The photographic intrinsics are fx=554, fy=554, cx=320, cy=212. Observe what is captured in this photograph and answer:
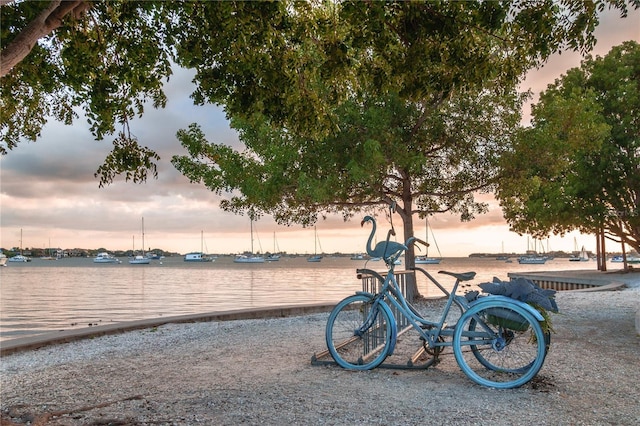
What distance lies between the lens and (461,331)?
5.90 metres

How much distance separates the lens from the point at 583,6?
6.59 meters

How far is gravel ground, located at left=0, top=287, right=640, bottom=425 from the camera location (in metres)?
4.71

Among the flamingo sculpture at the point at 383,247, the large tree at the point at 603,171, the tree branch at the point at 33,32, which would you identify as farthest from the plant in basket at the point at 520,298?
the large tree at the point at 603,171

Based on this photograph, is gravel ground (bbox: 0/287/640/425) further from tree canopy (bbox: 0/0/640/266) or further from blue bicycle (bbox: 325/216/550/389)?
tree canopy (bbox: 0/0/640/266)

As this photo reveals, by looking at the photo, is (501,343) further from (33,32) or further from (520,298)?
(33,32)

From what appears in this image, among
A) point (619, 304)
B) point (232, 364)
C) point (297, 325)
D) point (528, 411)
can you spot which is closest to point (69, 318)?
point (297, 325)

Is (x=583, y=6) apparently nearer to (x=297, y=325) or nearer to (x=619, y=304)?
(x=297, y=325)

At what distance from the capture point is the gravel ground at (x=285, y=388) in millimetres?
4707

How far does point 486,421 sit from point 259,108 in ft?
15.2

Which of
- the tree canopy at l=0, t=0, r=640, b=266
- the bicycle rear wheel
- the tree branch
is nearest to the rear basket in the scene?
the bicycle rear wheel

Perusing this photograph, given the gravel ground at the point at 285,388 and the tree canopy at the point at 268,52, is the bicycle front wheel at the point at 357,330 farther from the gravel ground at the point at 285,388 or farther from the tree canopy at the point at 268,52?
the tree canopy at the point at 268,52

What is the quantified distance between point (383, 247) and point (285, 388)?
6.69 feet

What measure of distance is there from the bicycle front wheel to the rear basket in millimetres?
1074

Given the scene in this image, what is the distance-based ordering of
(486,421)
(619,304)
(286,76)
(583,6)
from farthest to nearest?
(619,304) < (286,76) < (583,6) < (486,421)
